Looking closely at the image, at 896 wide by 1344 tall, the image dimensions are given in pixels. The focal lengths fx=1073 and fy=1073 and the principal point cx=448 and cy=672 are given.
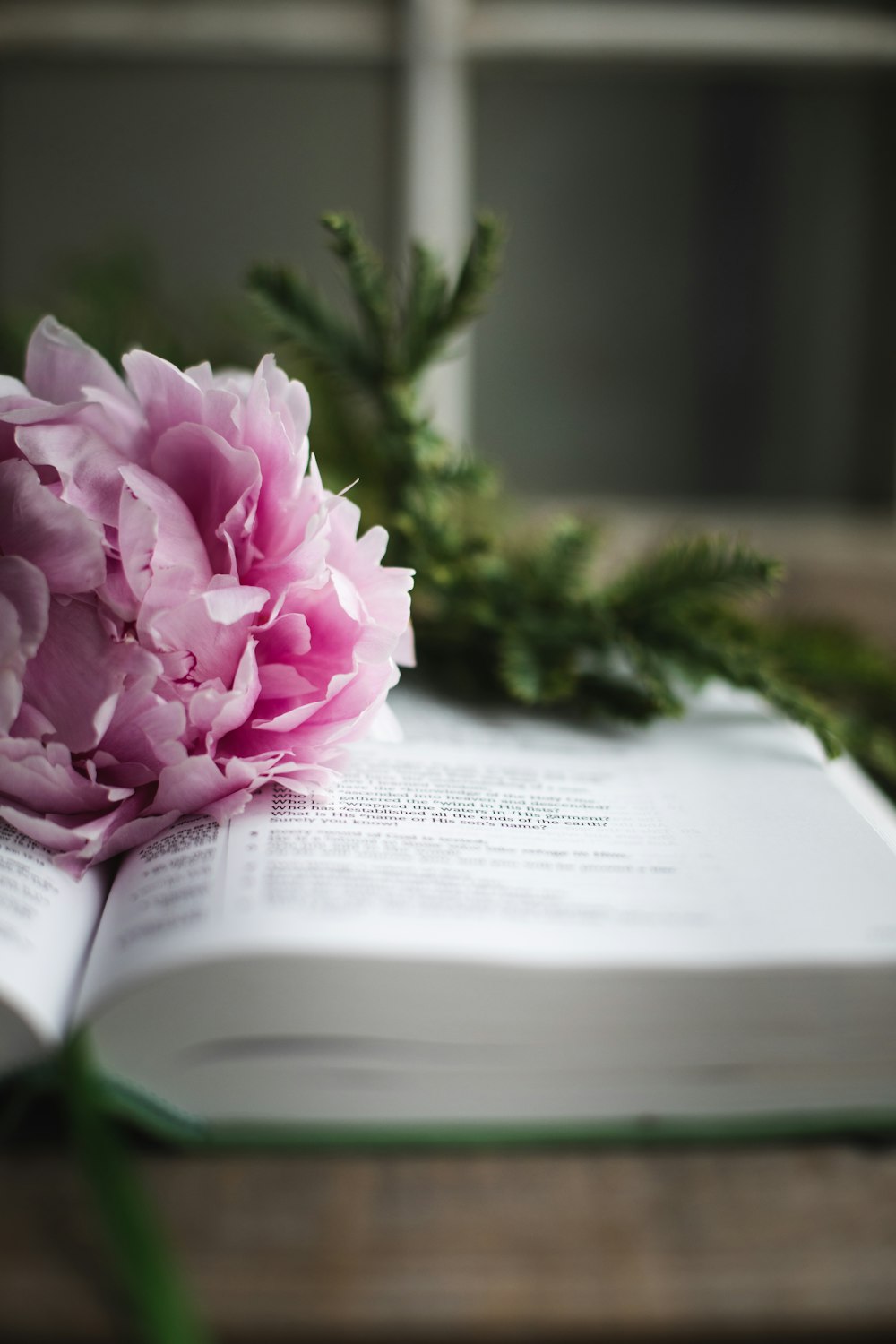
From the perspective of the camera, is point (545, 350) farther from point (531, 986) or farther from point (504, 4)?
point (531, 986)

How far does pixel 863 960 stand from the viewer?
306 millimetres

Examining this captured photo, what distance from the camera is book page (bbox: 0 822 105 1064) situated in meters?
0.30

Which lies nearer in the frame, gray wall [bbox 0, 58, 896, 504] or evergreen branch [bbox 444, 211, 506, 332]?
evergreen branch [bbox 444, 211, 506, 332]

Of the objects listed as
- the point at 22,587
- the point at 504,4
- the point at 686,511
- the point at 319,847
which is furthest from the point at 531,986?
the point at 504,4

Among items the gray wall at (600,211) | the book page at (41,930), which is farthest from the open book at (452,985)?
the gray wall at (600,211)

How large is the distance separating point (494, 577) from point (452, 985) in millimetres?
253

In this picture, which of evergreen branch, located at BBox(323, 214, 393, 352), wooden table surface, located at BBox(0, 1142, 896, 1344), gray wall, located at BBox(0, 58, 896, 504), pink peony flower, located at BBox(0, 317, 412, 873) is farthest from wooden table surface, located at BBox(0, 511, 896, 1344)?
gray wall, located at BBox(0, 58, 896, 504)

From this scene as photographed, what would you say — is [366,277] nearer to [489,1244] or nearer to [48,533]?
[48,533]

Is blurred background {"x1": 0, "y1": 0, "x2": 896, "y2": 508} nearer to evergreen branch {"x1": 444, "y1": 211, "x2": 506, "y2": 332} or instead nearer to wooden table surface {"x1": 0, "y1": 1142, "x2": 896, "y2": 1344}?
evergreen branch {"x1": 444, "y1": 211, "x2": 506, "y2": 332}

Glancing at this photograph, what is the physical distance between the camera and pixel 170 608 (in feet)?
1.13

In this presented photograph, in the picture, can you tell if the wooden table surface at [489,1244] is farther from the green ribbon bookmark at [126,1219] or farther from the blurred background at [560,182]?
the blurred background at [560,182]

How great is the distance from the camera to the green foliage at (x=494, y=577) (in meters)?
0.47

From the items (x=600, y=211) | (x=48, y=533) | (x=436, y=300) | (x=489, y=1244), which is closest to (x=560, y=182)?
(x=600, y=211)

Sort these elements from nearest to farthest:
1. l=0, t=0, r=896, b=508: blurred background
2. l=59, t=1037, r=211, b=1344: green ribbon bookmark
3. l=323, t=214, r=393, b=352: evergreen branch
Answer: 1. l=59, t=1037, r=211, b=1344: green ribbon bookmark
2. l=323, t=214, r=393, b=352: evergreen branch
3. l=0, t=0, r=896, b=508: blurred background
